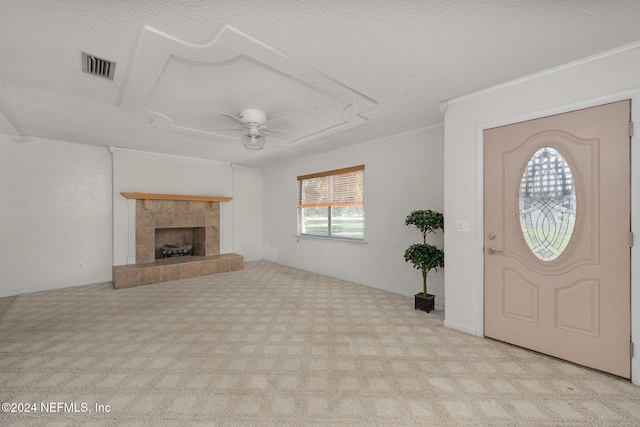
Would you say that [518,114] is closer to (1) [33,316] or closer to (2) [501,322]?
(2) [501,322]

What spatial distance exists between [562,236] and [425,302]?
1.68 metres

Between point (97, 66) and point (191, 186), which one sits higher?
point (97, 66)

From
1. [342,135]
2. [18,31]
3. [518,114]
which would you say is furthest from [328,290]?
[18,31]

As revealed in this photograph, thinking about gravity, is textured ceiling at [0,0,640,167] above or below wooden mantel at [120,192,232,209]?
above

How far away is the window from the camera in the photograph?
4949 millimetres

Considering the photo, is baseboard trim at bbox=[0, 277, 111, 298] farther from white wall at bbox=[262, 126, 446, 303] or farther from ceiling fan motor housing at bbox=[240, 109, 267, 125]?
ceiling fan motor housing at bbox=[240, 109, 267, 125]

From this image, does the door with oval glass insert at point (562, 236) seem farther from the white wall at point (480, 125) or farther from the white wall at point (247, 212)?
the white wall at point (247, 212)

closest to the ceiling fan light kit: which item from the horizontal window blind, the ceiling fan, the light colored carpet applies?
the ceiling fan

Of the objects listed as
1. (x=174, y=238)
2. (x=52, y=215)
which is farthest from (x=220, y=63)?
(x=174, y=238)

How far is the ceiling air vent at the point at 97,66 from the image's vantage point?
6.99 ft

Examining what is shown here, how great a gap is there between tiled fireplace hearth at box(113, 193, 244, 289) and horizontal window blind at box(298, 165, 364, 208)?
1.94m

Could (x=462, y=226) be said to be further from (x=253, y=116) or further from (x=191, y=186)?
(x=191, y=186)

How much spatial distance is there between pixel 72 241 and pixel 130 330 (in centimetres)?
309

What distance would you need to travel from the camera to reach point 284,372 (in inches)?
83.0
